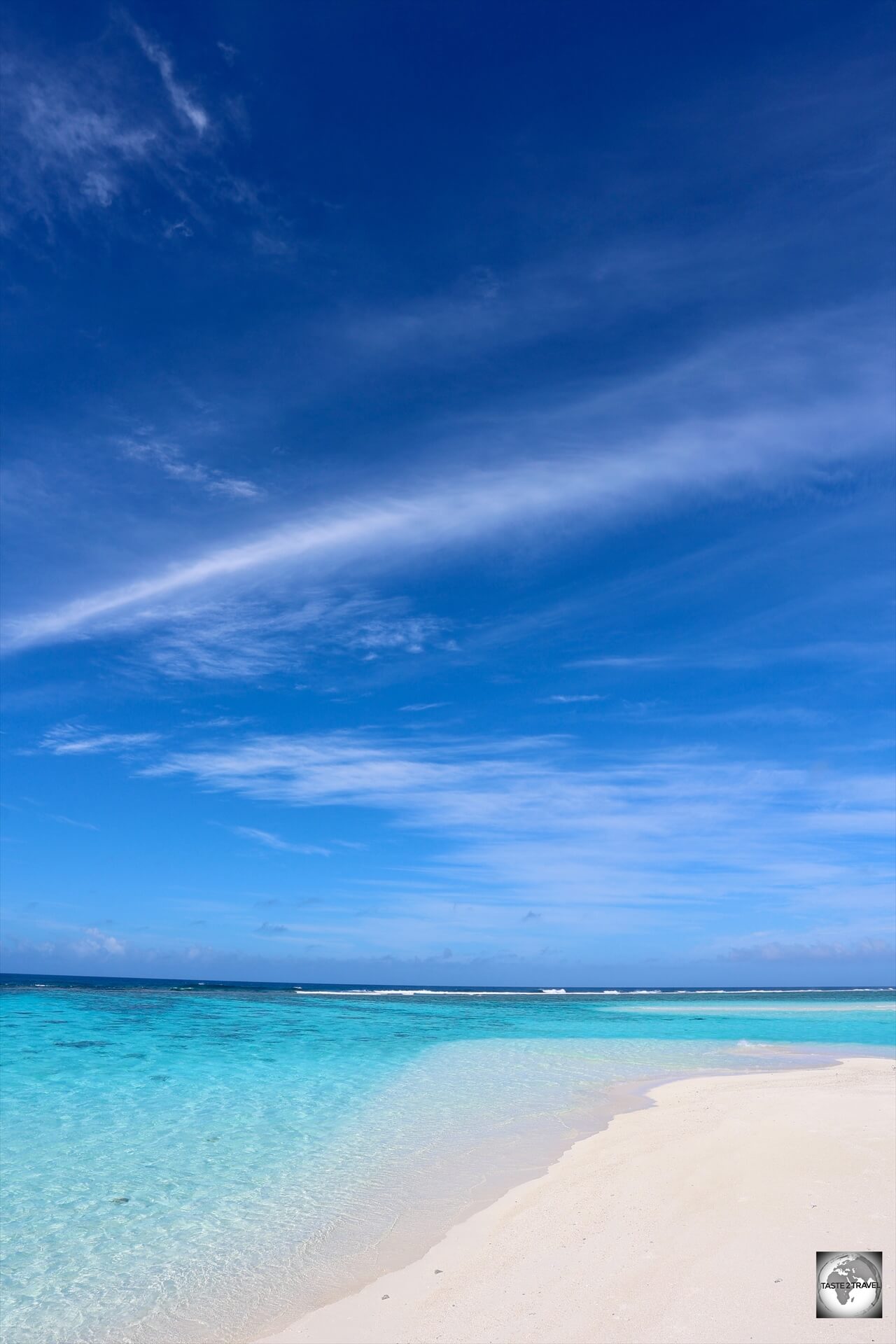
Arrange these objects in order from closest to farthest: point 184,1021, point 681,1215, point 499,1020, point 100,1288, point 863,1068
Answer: point 100,1288, point 681,1215, point 863,1068, point 184,1021, point 499,1020

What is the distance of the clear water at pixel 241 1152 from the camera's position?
750 cm

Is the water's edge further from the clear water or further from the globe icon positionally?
the globe icon

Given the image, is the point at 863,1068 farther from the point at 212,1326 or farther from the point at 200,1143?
the point at 212,1326

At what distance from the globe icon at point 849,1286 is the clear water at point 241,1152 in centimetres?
427

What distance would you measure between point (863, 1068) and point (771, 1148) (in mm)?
14495

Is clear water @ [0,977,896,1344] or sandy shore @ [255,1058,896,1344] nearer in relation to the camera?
sandy shore @ [255,1058,896,1344]

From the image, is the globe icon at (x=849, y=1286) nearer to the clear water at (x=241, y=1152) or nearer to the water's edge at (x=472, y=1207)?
the water's edge at (x=472, y=1207)

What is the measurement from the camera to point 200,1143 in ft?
42.1

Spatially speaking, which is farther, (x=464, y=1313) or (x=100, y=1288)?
(x=100, y=1288)

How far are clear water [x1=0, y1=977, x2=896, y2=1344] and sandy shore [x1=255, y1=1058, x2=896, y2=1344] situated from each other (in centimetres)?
78

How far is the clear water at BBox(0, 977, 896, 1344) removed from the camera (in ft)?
24.6

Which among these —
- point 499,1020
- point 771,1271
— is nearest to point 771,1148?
point 771,1271

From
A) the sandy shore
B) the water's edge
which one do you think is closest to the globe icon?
the sandy shore

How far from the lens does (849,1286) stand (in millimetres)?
6742
